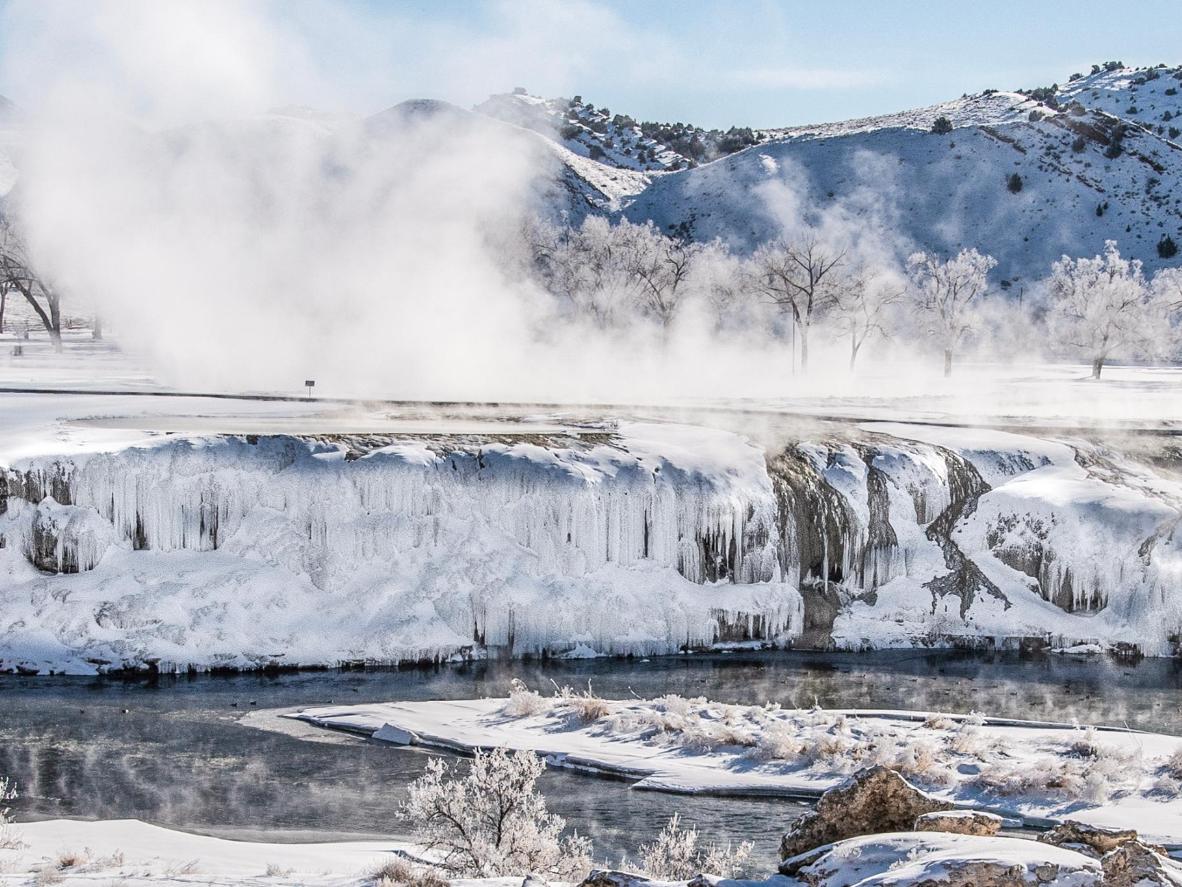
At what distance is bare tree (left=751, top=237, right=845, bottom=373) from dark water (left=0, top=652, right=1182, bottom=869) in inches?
1658

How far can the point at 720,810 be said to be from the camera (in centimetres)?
1962

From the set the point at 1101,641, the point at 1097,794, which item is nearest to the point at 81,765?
the point at 1097,794

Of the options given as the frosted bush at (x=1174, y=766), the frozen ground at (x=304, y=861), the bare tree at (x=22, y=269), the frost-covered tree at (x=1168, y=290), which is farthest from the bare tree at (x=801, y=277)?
the frozen ground at (x=304, y=861)

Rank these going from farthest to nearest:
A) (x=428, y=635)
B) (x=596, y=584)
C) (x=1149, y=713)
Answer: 1. (x=596, y=584)
2. (x=428, y=635)
3. (x=1149, y=713)

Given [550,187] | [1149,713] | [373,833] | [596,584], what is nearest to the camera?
[373,833]

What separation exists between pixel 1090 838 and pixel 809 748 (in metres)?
10.6

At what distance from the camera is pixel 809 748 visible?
71.2 feet

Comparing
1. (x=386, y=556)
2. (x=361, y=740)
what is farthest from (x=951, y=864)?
(x=386, y=556)

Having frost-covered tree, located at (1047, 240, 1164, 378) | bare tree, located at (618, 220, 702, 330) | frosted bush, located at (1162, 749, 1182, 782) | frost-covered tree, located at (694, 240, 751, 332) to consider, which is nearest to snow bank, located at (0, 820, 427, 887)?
frosted bush, located at (1162, 749, 1182, 782)

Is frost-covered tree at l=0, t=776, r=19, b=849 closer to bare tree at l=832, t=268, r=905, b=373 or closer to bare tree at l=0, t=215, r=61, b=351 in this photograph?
bare tree at l=0, t=215, r=61, b=351

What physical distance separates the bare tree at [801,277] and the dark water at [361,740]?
138ft

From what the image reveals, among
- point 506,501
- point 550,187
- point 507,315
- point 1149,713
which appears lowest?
point 1149,713

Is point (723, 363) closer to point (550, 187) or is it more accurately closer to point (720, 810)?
point (550, 187)

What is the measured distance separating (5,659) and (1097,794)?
847 inches
